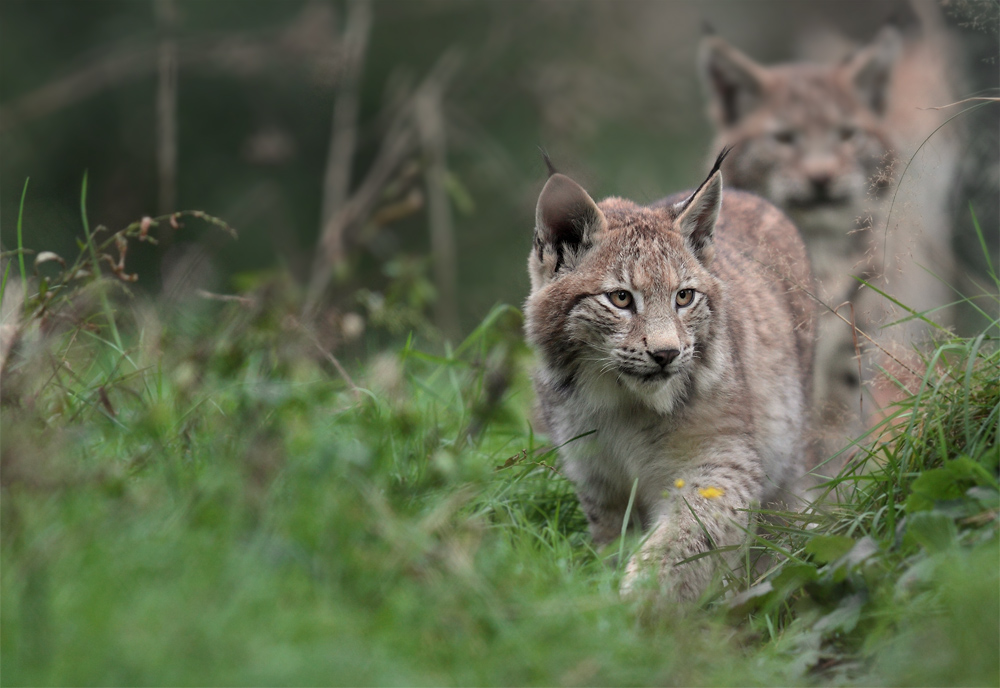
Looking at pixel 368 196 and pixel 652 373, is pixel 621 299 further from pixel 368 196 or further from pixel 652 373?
pixel 368 196

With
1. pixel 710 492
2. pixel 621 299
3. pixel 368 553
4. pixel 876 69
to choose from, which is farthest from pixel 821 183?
pixel 368 553

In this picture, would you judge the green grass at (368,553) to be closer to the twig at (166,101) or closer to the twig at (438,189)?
the twig at (166,101)

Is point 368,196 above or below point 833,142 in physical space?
below

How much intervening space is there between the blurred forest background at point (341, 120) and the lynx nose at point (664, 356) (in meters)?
3.05

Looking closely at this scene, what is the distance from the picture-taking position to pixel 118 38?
30.3ft

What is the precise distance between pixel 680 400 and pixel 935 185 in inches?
140

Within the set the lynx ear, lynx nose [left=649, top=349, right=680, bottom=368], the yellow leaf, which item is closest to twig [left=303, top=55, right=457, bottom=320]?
the lynx ear

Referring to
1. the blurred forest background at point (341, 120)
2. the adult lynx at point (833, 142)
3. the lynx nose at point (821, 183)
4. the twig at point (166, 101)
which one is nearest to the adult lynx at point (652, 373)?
the adult lynx at point (833, 142)

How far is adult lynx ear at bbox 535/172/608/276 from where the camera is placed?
12.5 feet

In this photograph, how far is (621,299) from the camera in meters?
3.74

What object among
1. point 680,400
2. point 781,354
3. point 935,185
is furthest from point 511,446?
point 935,185

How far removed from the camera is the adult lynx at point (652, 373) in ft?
11.9

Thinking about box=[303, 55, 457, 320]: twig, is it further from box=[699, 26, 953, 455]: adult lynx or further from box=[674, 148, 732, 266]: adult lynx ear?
box=[674, 148, 732, 266]: adult lynx ear

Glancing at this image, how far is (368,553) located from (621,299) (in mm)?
1619
